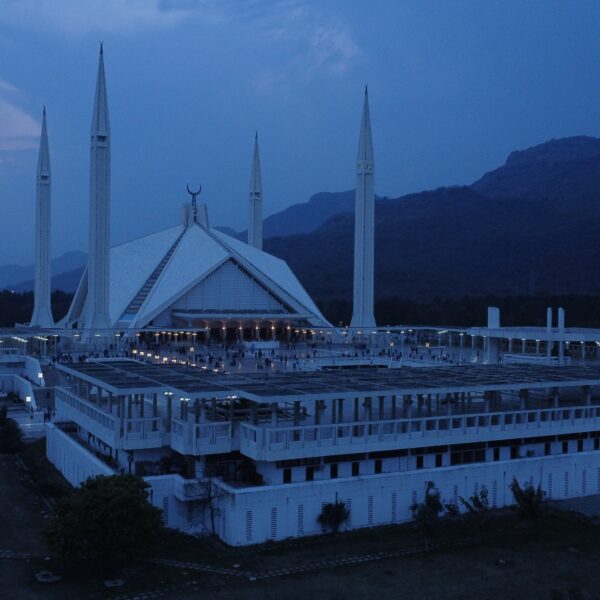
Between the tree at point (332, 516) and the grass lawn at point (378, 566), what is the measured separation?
185mm

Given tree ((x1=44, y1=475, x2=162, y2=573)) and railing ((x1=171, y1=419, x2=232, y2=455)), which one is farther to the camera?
railing ((x1=171, y1=419, x2=232, y2=455))

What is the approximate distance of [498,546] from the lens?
10820 millimetres

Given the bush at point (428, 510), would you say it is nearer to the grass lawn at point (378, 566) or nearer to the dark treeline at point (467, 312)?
the grass lawn at point (378, 566)

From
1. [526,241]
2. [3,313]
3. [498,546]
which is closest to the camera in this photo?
[498,546]

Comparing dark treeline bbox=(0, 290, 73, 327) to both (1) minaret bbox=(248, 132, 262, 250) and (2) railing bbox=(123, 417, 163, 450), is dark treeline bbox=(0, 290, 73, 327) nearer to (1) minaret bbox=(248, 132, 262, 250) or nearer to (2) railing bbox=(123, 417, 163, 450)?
(1) minaret bbox=(248, 132, 262, 250)

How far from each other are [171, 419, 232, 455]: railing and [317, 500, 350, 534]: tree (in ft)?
5.33

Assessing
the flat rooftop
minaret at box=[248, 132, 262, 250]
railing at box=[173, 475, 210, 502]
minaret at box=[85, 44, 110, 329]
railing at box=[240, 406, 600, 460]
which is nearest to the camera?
railing at box=[173, 475, 210, 502]

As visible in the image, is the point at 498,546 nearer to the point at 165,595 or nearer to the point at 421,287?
the point at 165,595

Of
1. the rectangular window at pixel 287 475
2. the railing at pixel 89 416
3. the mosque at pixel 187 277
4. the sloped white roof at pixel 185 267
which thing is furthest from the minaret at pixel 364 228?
the rectangular window at pixel 287 475

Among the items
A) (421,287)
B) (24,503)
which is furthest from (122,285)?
(421,287)

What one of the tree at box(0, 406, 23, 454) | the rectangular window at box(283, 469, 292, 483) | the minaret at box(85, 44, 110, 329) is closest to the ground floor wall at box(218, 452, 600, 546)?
the rectangular window at box(283, 469, 292, 483)

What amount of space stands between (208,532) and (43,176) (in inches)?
1207

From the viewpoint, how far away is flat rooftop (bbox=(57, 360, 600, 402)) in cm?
1208

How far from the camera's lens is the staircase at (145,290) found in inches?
1334
